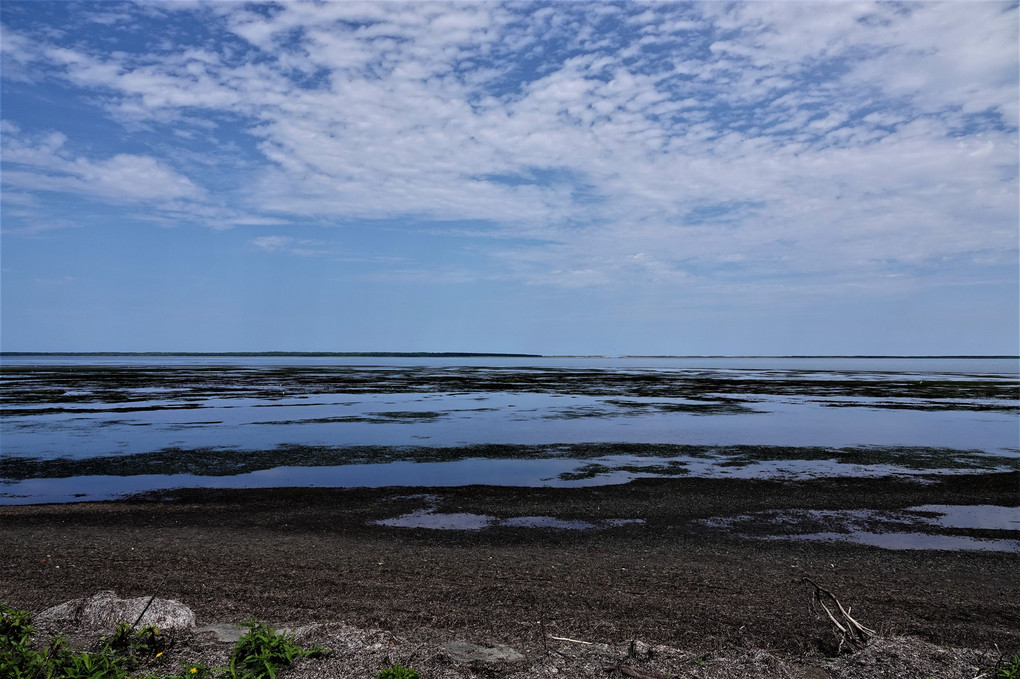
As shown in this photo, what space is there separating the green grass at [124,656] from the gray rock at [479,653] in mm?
941

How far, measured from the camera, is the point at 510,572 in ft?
28.7

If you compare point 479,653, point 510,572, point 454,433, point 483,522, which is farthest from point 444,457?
point 479,653

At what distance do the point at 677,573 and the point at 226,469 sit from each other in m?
13.6

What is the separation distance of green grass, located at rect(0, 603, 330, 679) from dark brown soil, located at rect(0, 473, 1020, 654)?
0.98m

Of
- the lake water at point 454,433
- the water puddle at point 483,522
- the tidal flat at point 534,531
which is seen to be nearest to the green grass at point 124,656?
the tidal flat at point 534,531

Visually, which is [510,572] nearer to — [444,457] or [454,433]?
[444,457]

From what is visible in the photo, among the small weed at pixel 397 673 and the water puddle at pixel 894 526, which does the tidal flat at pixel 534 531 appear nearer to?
the water puddle at pixel 894 526

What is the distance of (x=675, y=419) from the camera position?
3014cm

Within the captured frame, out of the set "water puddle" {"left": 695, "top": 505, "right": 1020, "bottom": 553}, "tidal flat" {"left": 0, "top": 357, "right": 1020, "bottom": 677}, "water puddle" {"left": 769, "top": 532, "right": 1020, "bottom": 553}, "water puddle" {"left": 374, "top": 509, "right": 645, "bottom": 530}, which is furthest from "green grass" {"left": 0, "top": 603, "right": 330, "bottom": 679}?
"water puddle" {"left": 769, "top": 532, "right": 1020, "bottom": 553}

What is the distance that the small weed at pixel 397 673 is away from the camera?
Answer: 16.9 ft

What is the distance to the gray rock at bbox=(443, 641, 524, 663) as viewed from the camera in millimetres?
5930

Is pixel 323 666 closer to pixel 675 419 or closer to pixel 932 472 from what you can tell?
pixel 932 472

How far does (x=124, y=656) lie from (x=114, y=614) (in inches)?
41.5

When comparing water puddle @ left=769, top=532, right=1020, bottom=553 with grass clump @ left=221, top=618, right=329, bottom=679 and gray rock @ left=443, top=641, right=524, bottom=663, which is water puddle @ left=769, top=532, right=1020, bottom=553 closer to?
gray rock @ left=443, top=641, right=524, bottom=663
